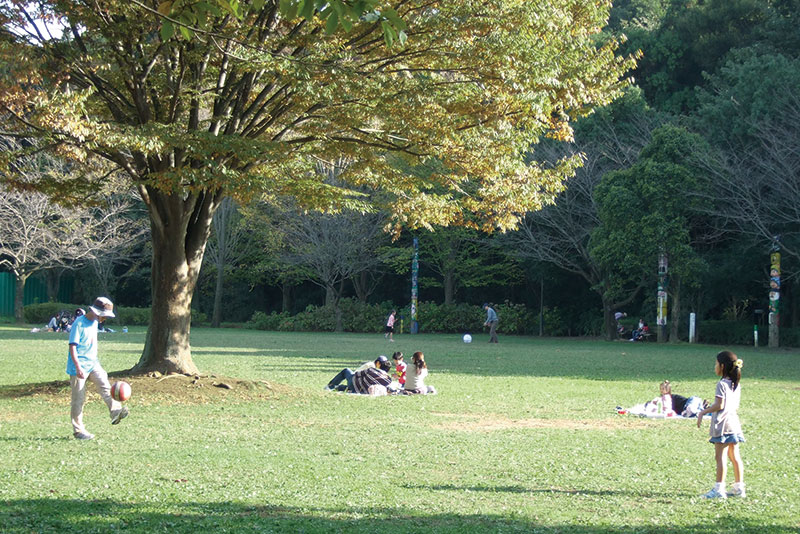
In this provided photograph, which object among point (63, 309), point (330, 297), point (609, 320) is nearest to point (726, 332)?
point (609, 320)

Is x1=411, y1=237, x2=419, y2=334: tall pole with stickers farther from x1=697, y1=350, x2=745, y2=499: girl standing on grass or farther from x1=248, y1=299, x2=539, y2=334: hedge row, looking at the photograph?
x1=697, y1=350, x2=745, y2=499: girl standing on grass

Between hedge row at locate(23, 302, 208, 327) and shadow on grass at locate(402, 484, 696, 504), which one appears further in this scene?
hedge row at locate(23, 302, 208, 327)

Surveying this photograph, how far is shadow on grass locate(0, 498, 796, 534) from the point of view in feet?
18.8

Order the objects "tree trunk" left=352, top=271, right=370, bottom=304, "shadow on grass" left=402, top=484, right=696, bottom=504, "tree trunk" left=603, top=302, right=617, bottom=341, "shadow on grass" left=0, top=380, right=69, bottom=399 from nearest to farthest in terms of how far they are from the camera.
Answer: "shadow on grass" left=402, top=484, right=696, bottom=504, "shadow on grass" left=0, top=380, right=69, bottom=399, "tree trunk" left=603, top=302, right=617, bottom=341, "tree trunk" left=352, top=271, right=370, bottom=304

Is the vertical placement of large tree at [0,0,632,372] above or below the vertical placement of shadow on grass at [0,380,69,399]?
above

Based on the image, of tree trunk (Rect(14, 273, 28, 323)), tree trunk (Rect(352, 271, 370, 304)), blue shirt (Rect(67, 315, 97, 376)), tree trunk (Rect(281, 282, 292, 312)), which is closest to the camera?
blue shirt (Rect(67, 315, 97, 376))

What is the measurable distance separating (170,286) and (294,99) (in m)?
3.96

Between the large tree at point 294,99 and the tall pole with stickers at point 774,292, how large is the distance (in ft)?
72.3

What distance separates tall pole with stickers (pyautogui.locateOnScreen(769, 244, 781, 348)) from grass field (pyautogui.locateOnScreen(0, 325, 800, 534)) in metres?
17.4

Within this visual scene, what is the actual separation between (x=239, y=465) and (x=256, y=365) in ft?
41.6

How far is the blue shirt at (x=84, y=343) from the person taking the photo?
31.3 feet

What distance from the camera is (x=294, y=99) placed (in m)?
13.6

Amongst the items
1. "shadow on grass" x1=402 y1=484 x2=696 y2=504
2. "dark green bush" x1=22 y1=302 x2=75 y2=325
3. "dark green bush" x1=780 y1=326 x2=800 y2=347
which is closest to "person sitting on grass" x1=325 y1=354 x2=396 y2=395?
"shadow on grass" x1=402 y1=484 x2=696 y2=504

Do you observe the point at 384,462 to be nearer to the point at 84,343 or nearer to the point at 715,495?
the point at 715,495
